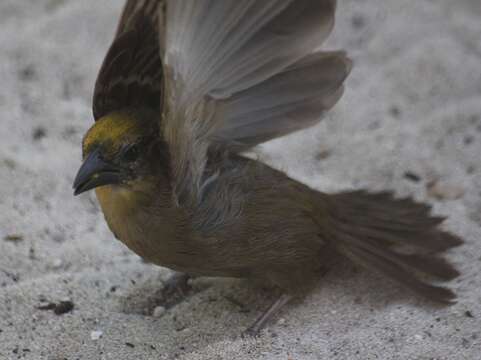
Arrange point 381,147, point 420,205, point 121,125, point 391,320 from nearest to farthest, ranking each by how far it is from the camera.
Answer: point 121,125 < point 391,320 < point 420,205 < point 381,147

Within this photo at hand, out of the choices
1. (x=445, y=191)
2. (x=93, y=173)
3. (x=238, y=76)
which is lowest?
(x=445, y=191)

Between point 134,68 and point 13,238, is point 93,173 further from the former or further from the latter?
point 13,238

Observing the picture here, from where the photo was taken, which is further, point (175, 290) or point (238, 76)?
point (175, 290)

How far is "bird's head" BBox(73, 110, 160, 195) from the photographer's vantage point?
2688 mm

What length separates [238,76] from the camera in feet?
9.39

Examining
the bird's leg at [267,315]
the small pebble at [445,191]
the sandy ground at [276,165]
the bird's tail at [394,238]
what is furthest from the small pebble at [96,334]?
the small pebble at [445,191]

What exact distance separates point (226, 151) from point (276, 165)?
1155mm

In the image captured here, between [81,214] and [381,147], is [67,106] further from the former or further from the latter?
[381,147]

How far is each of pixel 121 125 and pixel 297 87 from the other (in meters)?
0.74

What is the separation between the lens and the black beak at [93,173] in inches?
105

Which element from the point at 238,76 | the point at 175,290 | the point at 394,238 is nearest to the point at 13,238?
the point at 175,290

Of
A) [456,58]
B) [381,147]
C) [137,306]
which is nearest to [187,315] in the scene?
[137,306]

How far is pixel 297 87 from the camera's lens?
10.3 feet

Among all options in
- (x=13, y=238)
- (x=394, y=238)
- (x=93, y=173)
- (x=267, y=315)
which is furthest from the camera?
(x=13, y=238)
